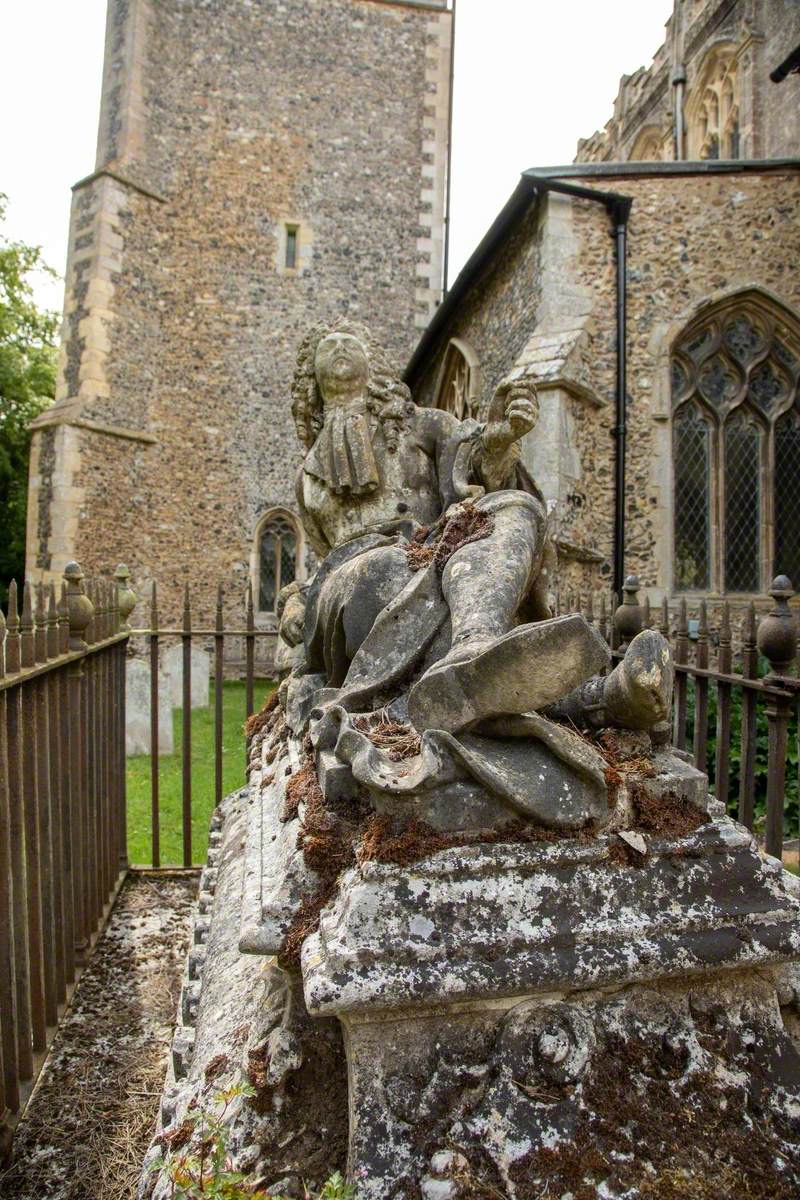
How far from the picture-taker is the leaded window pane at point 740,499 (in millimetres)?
9453

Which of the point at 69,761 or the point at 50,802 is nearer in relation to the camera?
the point at 50,802

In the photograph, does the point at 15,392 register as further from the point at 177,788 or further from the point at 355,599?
the point at 355,599

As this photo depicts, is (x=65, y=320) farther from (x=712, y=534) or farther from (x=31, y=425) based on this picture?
(x=712, y=534)

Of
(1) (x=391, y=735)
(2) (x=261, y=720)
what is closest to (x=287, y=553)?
(2) (x=261, y=720)

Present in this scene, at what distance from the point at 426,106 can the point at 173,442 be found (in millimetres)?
9098

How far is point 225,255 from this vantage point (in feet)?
54.6

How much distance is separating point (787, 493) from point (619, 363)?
8.40 ft

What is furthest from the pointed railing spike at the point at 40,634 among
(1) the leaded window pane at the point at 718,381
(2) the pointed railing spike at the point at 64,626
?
(1) the leaded window pane at the point at 718,381

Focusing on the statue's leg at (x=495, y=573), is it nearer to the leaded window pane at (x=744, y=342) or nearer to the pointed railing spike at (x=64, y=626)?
the pointed railing spike at (x=64, y=626)

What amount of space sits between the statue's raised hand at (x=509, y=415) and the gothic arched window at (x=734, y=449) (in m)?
7.19

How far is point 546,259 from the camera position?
352 inches

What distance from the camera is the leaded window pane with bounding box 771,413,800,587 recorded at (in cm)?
945

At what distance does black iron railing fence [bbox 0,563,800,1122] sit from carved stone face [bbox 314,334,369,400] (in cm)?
123

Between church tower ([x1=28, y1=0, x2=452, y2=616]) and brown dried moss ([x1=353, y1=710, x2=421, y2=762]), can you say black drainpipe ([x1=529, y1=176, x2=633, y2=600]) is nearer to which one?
brown dried moss ([x1=353, y1=710, x2=421, y2=762])
